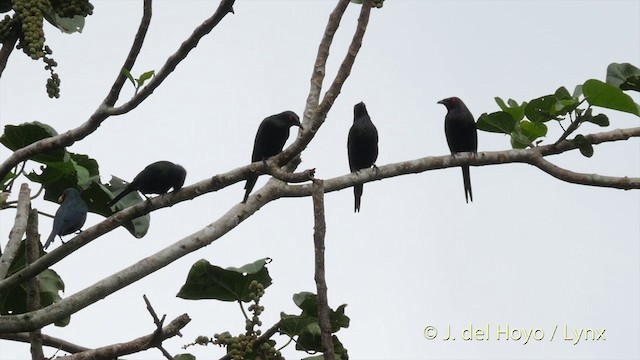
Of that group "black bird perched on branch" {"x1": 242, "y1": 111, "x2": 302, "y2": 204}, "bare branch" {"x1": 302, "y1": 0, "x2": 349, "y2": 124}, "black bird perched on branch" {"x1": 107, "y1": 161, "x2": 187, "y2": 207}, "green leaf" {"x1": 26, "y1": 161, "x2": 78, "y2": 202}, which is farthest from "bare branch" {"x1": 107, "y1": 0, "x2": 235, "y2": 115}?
"black bird perched on branch" {"x1": 242, "y1": 111, "x2": 302, "y2": 204}

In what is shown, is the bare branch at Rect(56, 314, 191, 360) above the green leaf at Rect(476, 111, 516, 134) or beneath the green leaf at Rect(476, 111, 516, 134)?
beneath

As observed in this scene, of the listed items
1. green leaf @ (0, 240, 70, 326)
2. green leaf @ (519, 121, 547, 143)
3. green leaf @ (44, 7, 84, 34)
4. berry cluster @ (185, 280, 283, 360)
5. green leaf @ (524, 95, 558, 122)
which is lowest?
berry cluster @ (185, 280, 283, 360)

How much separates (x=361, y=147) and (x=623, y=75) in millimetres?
3036

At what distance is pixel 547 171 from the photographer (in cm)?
A: 475

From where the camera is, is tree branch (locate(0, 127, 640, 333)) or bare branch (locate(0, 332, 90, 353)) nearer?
tree branch (locate(0, 127, 640, 333))

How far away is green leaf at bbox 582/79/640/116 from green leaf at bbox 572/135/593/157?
0.59 ft

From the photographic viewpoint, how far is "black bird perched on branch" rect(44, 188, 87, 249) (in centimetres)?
502

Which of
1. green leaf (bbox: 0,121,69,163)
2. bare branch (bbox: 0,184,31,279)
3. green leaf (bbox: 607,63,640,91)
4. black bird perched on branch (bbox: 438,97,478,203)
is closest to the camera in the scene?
bare branch (bbox: 0,184,31,279)

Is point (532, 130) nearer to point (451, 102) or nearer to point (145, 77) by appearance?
point (145, 77)

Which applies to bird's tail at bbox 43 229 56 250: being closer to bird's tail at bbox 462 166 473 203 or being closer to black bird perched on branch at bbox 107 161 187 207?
black bird perched on branch at bbox 107 161 187 207

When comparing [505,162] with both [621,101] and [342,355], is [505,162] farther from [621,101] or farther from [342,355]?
[342,355]

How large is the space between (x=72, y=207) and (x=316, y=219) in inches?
91.0

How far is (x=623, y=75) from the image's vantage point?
5.04 metres

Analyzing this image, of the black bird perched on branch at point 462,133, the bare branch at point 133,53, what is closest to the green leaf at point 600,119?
the bare branch at point 133,53
